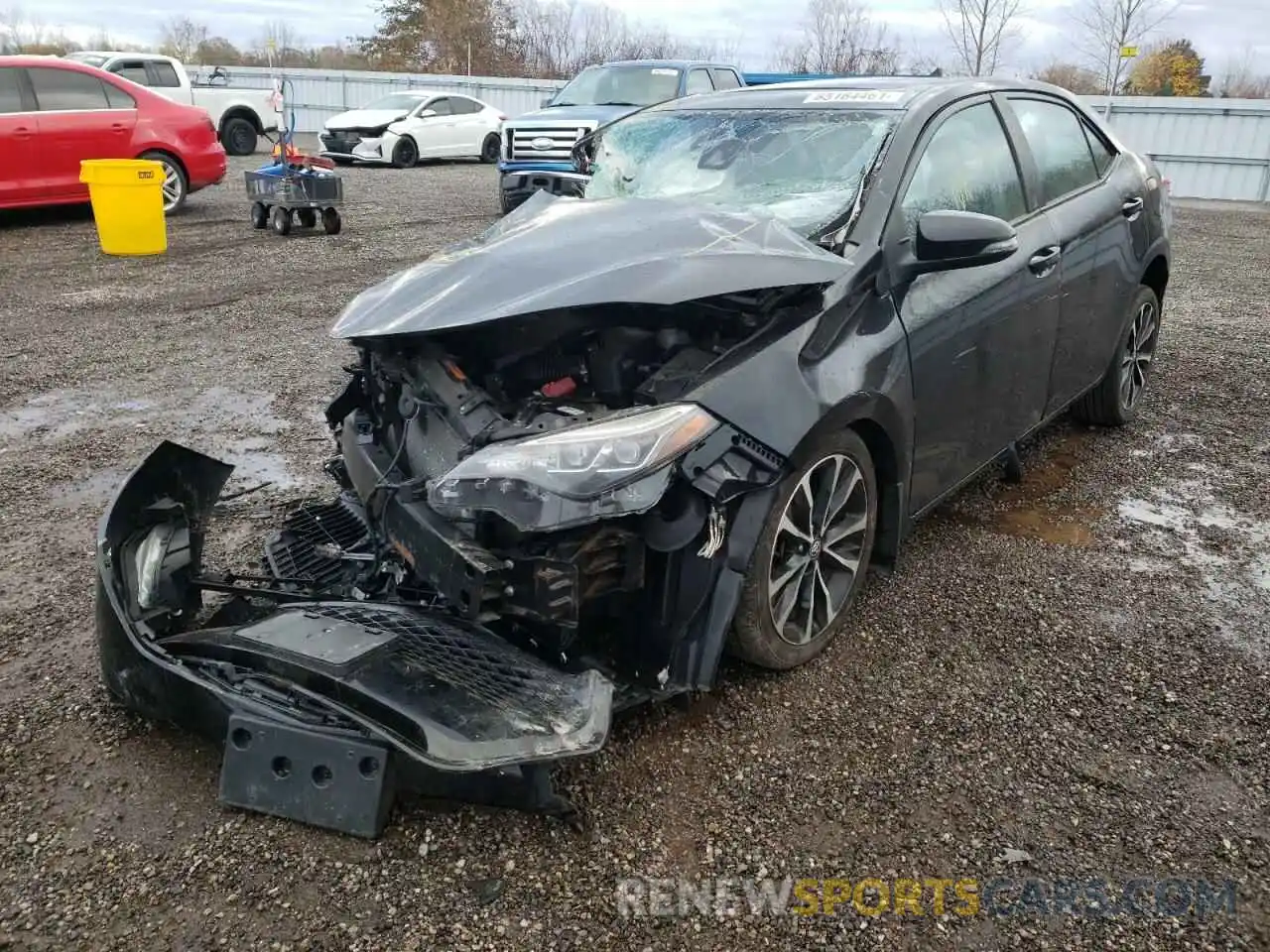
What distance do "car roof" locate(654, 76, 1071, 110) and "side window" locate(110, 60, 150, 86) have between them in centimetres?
1476

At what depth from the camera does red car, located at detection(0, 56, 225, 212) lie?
9852mm

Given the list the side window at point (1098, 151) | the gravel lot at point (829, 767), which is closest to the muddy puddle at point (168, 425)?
the gravel lot at point (829, 767)

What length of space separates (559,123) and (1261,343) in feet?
26.5

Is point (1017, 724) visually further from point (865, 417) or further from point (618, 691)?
point (618, 691)

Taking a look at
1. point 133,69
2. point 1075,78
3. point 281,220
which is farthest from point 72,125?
point 1075,78

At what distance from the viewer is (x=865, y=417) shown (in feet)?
9.25

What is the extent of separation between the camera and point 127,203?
9.10 meters

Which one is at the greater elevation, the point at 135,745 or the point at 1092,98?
Answer: the point at 1092,98

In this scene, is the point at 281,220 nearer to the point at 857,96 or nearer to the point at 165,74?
the point at 165,74

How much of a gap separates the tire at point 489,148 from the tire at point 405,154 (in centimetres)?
172

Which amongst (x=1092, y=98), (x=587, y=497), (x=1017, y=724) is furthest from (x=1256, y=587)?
(x=1092, y=98)

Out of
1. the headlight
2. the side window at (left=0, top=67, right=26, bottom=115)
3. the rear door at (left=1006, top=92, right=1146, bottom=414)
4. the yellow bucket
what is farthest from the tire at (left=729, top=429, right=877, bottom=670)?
the side window at (left=0, top=67, right=26, bottom=115)

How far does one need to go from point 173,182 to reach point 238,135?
9.00 meters

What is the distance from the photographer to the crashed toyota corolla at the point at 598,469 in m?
2.25
